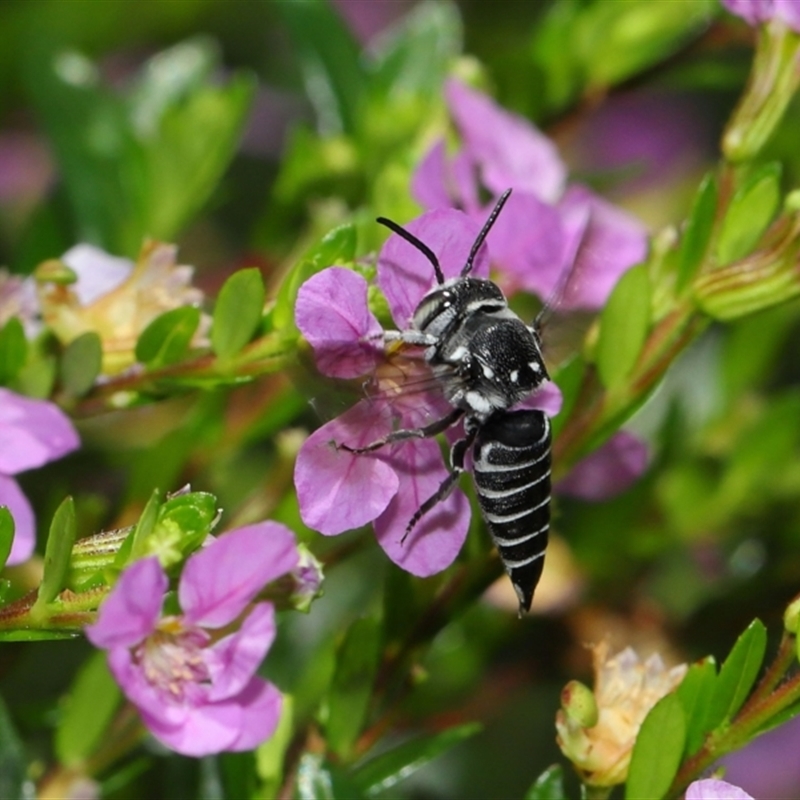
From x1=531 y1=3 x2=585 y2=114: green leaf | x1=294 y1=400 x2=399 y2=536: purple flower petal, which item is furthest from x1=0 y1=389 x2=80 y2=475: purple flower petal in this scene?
x1=531 y1=3 x2=585 y2=114: green leaf

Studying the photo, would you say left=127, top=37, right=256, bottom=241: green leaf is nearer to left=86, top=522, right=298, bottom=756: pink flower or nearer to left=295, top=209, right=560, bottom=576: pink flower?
left=295, top=209, right=560, bottom=576: pink flower

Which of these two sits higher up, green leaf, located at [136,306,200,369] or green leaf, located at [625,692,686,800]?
green leaf, located at [136,306,200,369]

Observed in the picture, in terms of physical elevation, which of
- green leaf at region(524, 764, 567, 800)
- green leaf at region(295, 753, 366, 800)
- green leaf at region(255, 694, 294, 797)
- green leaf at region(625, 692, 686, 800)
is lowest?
green leaf at region(255, 694, 294, 797)

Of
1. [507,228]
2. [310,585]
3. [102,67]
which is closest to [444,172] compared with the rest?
[507,228]

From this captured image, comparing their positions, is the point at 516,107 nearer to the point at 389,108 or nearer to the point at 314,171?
the point at 389,108

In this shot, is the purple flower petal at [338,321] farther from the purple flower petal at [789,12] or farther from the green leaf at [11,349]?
the purple flower petal at [789,12]

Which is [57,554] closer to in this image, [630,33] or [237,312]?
[237,312]

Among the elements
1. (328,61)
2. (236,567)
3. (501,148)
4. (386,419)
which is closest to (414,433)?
(386,419)

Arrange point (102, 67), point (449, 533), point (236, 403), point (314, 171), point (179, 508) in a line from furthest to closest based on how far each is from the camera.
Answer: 1. point (102, 67)
2. point (314, 171)
3. point (236, 403)
4. point (449, 533)
5. point (179, 508)
